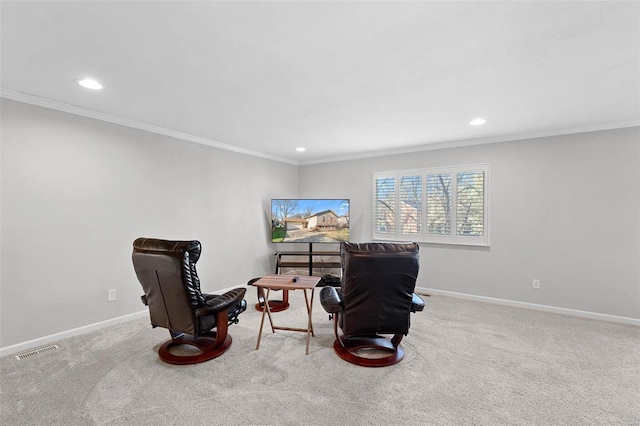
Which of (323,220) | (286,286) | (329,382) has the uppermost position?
(323,220)

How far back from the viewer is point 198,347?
2.95m

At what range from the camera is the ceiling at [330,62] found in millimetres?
1717

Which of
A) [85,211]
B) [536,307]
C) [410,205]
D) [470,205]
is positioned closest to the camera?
[85,211]

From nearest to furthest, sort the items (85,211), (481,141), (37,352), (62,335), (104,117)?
(37,352) < (62,335) < (85,211) < (104,117) < (481,141)

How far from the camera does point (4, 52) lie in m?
2.15

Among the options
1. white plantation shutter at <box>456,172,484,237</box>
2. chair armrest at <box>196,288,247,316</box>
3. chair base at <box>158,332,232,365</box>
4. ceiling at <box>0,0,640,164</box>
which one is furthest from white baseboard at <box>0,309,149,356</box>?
white plantation shutter at <box>456,172,484,237</box>

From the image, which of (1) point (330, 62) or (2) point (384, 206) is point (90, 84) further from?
(2) point (384, 206)

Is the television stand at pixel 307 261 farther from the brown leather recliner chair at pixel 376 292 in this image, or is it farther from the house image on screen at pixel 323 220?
the brown leather recliner chair at pixel 376 292

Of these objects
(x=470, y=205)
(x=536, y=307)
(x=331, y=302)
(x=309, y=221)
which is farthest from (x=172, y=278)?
(x=536, y=307)

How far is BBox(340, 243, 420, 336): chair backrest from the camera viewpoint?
2529 mm

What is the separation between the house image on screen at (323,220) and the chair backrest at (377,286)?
2.91 meters

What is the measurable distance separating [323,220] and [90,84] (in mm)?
3832

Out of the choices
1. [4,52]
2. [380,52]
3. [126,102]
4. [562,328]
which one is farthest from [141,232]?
[562,328]

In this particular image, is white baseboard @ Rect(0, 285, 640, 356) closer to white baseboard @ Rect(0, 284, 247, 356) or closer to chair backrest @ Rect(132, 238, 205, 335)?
white baseboard @ Rect(0, 284, 247, 356)
